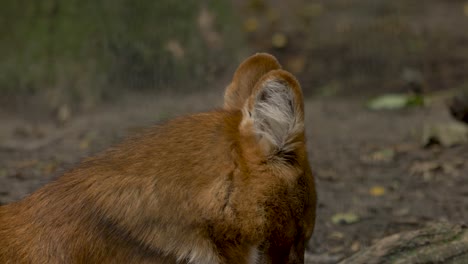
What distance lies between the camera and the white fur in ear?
3352 millimetres

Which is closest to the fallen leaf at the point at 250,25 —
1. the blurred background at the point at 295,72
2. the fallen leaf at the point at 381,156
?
the blurred background at the point at 295,72

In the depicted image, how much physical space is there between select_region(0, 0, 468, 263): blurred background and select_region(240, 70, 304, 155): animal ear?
2591mm

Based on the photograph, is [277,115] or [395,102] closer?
[277,115]

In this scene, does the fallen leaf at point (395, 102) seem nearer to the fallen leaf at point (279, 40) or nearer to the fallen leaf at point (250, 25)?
the fallen leaf at point (279, 40)

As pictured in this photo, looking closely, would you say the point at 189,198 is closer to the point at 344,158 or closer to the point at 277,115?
the point at 277,115

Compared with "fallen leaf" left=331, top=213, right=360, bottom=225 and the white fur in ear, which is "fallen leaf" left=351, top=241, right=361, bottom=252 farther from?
the white fur in ear

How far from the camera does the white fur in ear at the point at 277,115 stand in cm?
335

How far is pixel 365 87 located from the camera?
990 cm

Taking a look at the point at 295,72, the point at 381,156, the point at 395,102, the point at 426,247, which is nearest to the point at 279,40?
the point at 295,72

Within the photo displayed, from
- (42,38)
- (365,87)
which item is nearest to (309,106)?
(365,87)

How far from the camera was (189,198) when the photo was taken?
3.41 m

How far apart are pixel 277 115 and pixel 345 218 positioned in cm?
276

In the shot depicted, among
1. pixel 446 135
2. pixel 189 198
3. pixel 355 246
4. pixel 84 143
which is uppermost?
pixel 189 198

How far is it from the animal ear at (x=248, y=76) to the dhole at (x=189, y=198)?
1.04 feet
